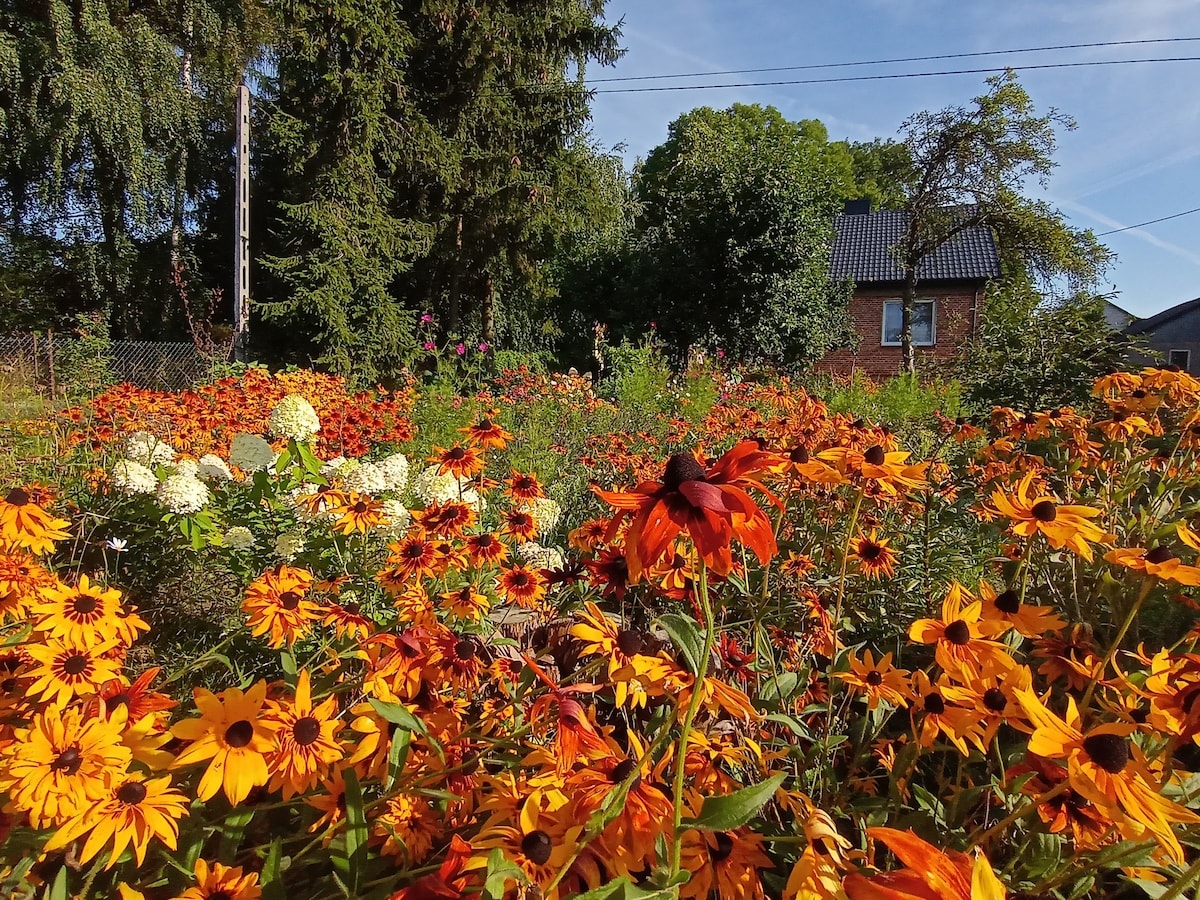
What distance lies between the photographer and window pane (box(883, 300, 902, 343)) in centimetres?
1752

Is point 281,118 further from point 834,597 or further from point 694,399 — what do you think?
point 834,597

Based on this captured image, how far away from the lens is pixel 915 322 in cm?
1723

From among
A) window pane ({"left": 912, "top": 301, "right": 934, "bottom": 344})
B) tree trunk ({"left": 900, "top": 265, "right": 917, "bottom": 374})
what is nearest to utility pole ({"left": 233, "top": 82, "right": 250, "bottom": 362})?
tree trunk ({"left": 900, "top": 265, "right": 917, "bottom": 374})

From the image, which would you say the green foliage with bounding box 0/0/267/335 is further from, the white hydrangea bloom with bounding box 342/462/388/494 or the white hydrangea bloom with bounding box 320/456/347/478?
the white hydrangea bloom with bounding box 342/462/388/494

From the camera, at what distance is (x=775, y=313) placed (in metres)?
11.5

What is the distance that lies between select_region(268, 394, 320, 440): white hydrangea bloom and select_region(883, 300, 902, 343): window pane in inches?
689

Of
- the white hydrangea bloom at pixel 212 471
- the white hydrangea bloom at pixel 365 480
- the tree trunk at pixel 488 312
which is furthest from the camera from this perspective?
the tree trunk at pixel 488 312

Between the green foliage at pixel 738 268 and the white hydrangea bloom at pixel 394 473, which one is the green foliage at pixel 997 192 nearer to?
the green foliage at pixel 738 268

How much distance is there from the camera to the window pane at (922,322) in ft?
56.2

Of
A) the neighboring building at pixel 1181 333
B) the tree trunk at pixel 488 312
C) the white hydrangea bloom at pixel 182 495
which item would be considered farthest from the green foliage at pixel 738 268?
the neighboring building at pixel 1181 333

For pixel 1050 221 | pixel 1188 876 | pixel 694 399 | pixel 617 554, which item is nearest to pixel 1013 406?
pixel 694 399

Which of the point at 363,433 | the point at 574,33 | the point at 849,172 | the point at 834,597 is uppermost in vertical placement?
the point at 849,172

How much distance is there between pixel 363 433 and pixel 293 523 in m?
1.07

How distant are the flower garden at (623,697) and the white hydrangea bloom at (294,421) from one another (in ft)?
0.05
